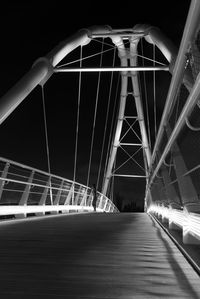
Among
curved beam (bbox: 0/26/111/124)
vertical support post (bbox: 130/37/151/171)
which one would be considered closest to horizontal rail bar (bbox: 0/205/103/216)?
curved beam (bbox: 0/26/111/124)

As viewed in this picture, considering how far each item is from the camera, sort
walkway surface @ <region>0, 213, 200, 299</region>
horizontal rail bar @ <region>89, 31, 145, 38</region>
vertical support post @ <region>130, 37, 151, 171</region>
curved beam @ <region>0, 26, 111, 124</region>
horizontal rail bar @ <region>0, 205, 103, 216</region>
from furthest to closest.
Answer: vertical support post @ <region>130, 37, 151, 171</region> < horizontal rail bar @ <region>89, 31, 145, 38</region> < curved beam @ <region>0, 26, 111, 124</region> < horizontal rail bar @ <region>0, 205, 103, 216</region> < walkway surface @ <region>0, 213, 200, 299</region>

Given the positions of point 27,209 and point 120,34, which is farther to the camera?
point 120,34

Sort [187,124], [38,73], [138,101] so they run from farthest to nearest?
[138,101] < [38,73] < [187,124]

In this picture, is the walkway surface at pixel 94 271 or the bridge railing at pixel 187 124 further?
the bridge railing at pixel 187 124

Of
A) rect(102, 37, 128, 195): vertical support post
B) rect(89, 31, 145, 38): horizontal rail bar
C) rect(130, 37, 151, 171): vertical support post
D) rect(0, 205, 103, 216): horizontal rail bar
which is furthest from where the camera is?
rect(130, 37, 151, 171): vertical support post

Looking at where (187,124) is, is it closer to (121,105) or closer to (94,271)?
(94,271)

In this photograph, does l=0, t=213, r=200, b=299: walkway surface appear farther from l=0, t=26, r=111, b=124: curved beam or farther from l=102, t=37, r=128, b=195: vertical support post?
l=102, t=37, r=128, b=195: vertical support post

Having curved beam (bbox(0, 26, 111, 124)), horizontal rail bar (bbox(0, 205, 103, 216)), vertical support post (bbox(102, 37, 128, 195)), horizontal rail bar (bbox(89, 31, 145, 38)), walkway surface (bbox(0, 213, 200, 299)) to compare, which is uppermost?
vertical support post (bbox(102, 37, 128, 195))

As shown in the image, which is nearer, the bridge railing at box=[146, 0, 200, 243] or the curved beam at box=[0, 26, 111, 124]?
the bridge railing at box=[146, 0, 200, 243]

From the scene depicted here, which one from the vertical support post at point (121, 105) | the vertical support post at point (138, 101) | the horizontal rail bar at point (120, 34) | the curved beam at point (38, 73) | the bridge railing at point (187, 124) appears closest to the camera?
the bridge railing at point (187, 124)

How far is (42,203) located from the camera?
1302 cm

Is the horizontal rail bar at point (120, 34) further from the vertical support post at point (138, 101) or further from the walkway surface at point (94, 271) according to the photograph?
the walkway surface at point (94, 271)

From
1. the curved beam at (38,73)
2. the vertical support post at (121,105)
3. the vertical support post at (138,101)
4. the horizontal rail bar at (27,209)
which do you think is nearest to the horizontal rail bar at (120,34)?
the curved beam at (38,73)

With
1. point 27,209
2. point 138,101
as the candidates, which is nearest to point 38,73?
point 27,209
